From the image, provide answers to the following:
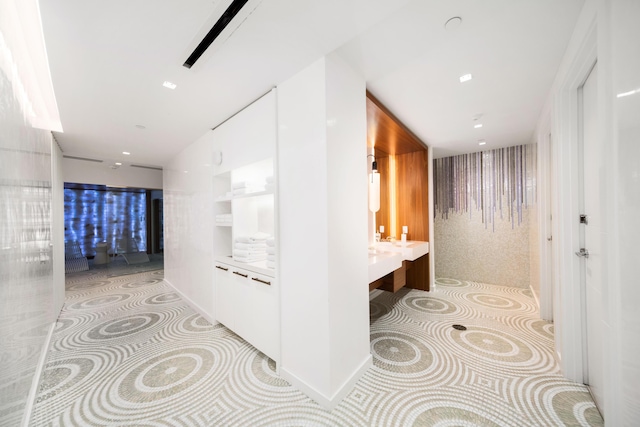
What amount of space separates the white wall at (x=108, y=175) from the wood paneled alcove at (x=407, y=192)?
5.50 metres

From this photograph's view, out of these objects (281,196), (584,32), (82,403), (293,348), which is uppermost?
(584,32)

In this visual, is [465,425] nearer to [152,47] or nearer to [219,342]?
[219,342]

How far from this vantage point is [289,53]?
1.58 m

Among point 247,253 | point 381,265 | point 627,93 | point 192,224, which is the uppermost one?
point 627,93

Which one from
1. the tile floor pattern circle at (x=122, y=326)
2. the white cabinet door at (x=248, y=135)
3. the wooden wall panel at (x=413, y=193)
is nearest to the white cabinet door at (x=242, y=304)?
the white cabinet door at (x=248, y=135)

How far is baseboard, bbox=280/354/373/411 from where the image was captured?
64.1 inches

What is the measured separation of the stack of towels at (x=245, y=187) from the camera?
251 centimetres

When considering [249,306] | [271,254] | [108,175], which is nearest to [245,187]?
[271,254]

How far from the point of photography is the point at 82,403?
1732 mm

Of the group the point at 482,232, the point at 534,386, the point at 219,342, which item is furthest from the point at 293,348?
the point at 482,232

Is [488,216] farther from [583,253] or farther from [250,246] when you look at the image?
[250,246]

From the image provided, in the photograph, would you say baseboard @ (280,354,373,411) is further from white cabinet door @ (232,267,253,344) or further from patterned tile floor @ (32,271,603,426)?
white cabinet door @ (232,267,253,344)

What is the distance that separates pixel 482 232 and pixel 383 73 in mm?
3909

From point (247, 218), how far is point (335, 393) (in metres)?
1.98
